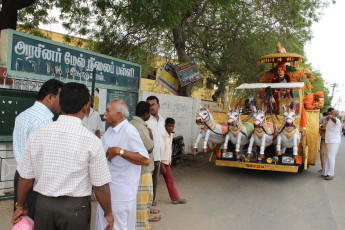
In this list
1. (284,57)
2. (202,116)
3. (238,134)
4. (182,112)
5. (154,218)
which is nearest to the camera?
(154,218)

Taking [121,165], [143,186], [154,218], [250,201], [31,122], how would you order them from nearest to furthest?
1. [31,122]
2. [121,165]
3. [143,186]
4. [154,218]
5. [250,201]

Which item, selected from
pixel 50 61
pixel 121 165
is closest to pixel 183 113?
pixel 50 61

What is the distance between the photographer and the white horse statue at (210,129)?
20.8 feet

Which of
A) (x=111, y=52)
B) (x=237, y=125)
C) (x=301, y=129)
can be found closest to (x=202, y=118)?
(x=237, y=125)

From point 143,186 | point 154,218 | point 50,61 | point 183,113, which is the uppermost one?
point 50,61

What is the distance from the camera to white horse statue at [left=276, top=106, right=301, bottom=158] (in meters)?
6.17

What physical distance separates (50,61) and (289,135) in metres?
5.15

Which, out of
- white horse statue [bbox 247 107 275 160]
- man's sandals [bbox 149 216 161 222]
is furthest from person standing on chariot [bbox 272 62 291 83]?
man's sandals [bbox 149 216 161 222]

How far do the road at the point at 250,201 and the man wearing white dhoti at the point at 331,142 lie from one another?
28 cm

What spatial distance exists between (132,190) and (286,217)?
309 centimetres

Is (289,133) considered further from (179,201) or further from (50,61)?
(50,61)

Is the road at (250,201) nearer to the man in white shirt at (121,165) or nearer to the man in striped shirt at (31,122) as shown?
the man in white shirt at (121,165)

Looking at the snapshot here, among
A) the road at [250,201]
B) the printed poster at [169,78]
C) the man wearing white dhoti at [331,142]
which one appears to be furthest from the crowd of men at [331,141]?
the printed poster at [169,78]

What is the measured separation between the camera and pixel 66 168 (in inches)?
78.0
